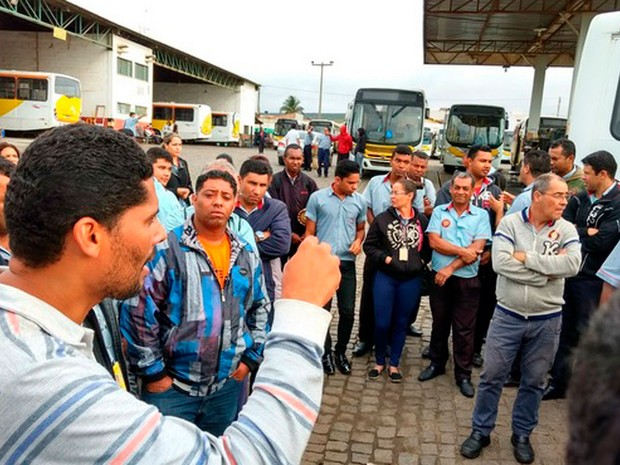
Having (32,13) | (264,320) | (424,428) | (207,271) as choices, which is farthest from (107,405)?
(32,13)

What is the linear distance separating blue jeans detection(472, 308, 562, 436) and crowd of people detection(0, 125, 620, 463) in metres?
0.01

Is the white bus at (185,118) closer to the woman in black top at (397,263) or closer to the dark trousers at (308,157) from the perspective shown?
the dark trousers at (308,157)

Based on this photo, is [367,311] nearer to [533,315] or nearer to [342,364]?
[342,364]

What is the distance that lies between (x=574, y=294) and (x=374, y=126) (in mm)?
13424

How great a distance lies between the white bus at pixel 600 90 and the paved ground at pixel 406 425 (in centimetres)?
270

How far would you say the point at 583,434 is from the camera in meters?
0.53

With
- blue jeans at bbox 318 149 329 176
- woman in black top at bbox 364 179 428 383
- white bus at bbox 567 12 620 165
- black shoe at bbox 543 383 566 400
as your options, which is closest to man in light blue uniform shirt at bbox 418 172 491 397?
woman in black top at bbox 364 179 428 383

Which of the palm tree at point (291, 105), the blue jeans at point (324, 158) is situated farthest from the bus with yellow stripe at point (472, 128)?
the palm tree at point (291, 105)

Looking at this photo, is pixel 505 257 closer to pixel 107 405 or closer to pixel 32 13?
pixel 107 405

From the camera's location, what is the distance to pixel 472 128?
2028 cm

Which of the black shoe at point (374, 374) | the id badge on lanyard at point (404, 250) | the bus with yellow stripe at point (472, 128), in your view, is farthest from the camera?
the bus with yellow stripe at point (472, 128)

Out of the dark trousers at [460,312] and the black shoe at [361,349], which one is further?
the black shoe at [361,349]

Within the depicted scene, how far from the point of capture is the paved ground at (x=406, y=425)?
358cm

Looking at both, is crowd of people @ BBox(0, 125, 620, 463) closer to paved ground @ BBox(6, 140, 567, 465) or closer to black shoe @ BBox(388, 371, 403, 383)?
black shoe @ BBox(388, 371, 403, 383)
